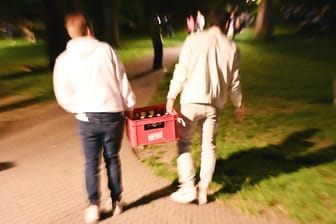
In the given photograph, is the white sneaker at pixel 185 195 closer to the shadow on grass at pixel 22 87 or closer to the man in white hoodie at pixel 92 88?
the man in white hoodie at pixel 92 88

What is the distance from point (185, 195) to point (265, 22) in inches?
875

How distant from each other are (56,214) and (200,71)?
2099mm

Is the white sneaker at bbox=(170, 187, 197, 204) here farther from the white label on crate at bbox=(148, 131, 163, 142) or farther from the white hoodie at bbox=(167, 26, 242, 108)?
the white hoodie at bbox=(167, 26, 242, 108)

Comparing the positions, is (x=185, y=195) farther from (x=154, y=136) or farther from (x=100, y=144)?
(x=100, y=144)

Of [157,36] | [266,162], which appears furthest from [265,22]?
[266,162]

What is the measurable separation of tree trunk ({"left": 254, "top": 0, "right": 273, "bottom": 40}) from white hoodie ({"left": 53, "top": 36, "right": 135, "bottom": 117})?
22015 mm

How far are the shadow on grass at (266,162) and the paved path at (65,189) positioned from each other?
0.65m

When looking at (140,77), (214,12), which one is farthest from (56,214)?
(140,77)

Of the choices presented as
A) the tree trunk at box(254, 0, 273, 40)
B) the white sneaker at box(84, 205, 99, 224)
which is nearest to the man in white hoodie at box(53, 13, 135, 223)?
the white sneaker at box(84, 205, 99, 224)

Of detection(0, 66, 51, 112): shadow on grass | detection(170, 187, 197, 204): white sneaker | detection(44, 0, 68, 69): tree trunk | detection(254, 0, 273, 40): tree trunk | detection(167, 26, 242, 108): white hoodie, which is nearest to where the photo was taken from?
detection(167, 26, 242, 108): white hoodie

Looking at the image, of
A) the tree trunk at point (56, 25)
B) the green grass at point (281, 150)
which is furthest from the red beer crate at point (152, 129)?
the tree trunk at point (56, 25)

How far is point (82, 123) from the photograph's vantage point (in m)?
3.92

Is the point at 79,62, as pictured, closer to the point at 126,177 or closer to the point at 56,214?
the point at 56,214

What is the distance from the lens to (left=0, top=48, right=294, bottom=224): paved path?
4.24 meters
